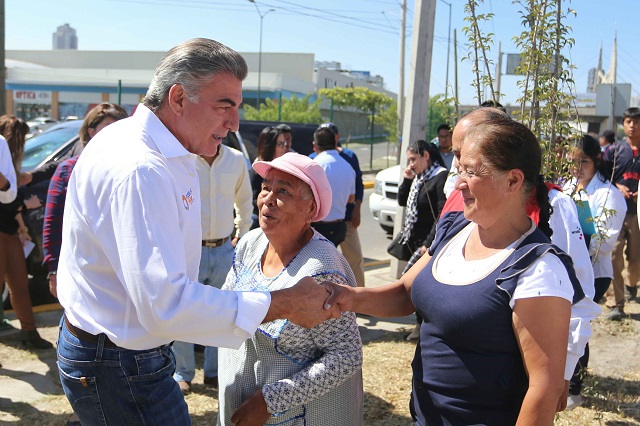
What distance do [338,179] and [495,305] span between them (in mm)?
5017

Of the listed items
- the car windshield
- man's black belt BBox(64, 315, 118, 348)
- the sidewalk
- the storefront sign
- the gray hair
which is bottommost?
the sidewalk

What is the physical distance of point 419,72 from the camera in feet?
26.7

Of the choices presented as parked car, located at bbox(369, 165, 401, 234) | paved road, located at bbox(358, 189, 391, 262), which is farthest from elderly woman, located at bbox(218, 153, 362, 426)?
parked car, located at bbox(369, 165, 401, 234)

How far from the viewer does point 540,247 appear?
2221 mm

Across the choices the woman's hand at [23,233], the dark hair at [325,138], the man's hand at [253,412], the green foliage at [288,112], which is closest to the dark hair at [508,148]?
the man's hand at [253,412]

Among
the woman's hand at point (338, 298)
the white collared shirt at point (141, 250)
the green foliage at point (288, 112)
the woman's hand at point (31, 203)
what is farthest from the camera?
the green foliage at point (288, 112)

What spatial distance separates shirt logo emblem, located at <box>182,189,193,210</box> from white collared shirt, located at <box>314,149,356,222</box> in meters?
4.67

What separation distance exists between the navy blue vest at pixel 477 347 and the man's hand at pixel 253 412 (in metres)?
0.65

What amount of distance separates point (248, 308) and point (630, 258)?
7549mm

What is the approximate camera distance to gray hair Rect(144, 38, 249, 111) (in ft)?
7.41

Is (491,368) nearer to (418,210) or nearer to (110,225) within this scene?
(110,225)

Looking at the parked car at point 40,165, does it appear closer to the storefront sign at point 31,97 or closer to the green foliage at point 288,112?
the green foliage at point 288,112

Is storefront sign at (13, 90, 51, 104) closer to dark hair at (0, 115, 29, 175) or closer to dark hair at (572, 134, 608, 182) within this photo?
dark hair at (0, 115, 29, 175)

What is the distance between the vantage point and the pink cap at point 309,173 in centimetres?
294
